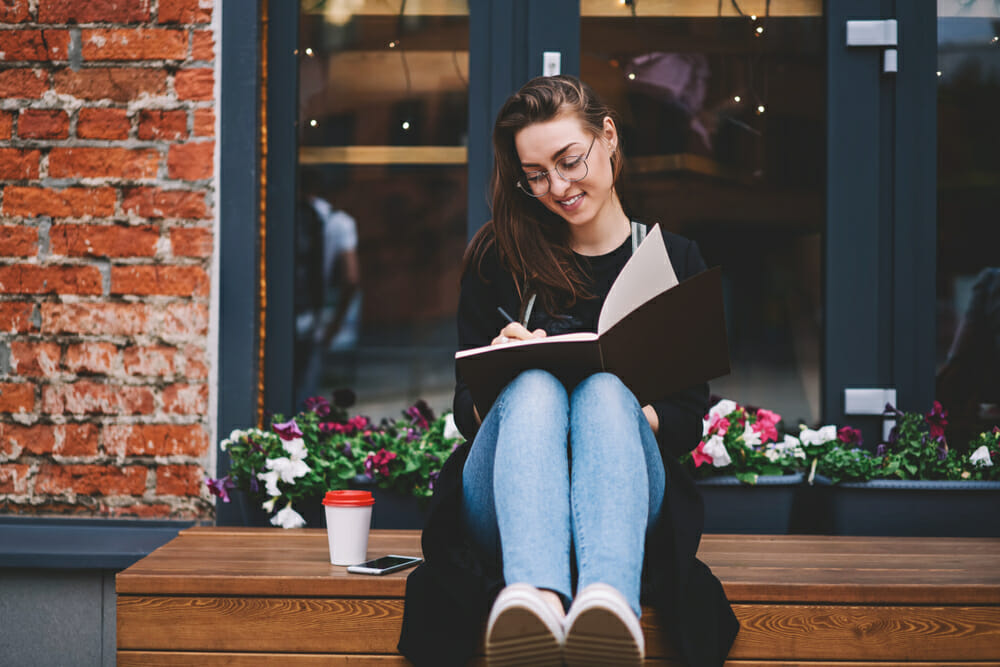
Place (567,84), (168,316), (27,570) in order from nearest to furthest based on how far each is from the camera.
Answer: (567,84) → (27,570) → (168,316)

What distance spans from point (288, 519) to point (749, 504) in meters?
1.08

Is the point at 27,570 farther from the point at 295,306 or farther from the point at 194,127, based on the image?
the point at 194,127

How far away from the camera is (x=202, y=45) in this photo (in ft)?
7.09

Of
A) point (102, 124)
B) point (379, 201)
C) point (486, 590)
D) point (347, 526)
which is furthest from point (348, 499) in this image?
point (102, 124)

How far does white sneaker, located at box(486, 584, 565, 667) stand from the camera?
1.04m

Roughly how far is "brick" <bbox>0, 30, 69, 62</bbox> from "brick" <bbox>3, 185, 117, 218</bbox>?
35 cm

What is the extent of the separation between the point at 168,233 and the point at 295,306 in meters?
0.39

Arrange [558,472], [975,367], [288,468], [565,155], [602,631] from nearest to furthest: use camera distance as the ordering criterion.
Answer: [602,631] < [558,472] < [565,155] < [288,468] < [975,367]

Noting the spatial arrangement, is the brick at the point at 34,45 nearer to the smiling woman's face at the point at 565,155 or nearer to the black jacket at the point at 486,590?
the smiling woman's face at the point at 565,155

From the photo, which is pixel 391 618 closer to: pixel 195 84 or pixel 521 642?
pixel 521 642

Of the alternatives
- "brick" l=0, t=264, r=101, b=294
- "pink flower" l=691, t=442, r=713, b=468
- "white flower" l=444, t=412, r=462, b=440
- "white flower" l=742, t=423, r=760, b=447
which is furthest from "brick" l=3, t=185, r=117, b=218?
"white flower" l=742, t=423, r=760, b=447

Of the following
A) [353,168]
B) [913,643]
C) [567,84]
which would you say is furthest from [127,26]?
[913,643]

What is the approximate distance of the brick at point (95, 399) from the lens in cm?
216

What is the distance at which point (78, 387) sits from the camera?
2.16m
